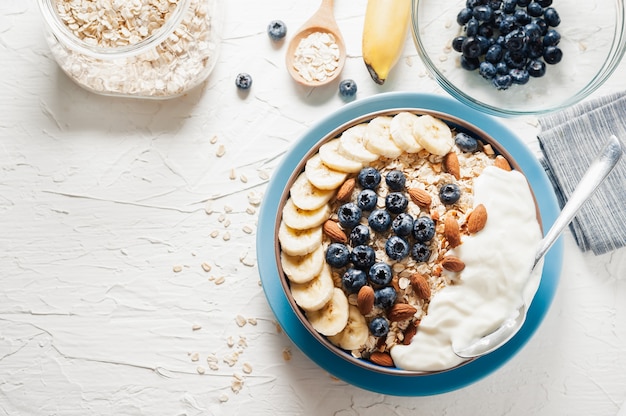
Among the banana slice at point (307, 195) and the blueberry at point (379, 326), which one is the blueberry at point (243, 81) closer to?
the banana slice at point (307, 195)

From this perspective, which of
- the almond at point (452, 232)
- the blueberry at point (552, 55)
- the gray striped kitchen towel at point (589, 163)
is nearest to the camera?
the almond at point (452, 232)

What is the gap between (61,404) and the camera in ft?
5.82

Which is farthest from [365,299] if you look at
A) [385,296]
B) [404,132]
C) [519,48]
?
[519,48]

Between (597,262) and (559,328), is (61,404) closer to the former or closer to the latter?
(559,328)

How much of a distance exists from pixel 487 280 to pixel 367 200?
318mm

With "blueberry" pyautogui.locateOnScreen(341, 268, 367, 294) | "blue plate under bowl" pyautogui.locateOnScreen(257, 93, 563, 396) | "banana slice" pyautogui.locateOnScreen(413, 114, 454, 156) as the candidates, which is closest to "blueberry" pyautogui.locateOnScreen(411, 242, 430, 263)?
"blueberry" pyautogui.locateOnScreen(341, 268, 367, 294)

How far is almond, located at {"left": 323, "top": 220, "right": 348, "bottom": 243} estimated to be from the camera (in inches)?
56.6

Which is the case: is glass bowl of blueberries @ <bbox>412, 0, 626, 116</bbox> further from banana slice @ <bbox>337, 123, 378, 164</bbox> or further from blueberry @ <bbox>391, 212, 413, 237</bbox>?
blueberry @ <bbox>391, 212, 413, 237</bbox>

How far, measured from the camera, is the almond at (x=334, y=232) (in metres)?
1.44

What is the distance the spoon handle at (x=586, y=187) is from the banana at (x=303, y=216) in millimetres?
491

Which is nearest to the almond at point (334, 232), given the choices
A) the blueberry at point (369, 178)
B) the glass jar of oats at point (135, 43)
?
the blueberry at point (369, 178)

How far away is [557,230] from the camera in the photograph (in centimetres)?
143

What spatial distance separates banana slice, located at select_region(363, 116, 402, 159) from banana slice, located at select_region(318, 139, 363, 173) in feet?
0.17

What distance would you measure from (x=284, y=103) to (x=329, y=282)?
0.57m
